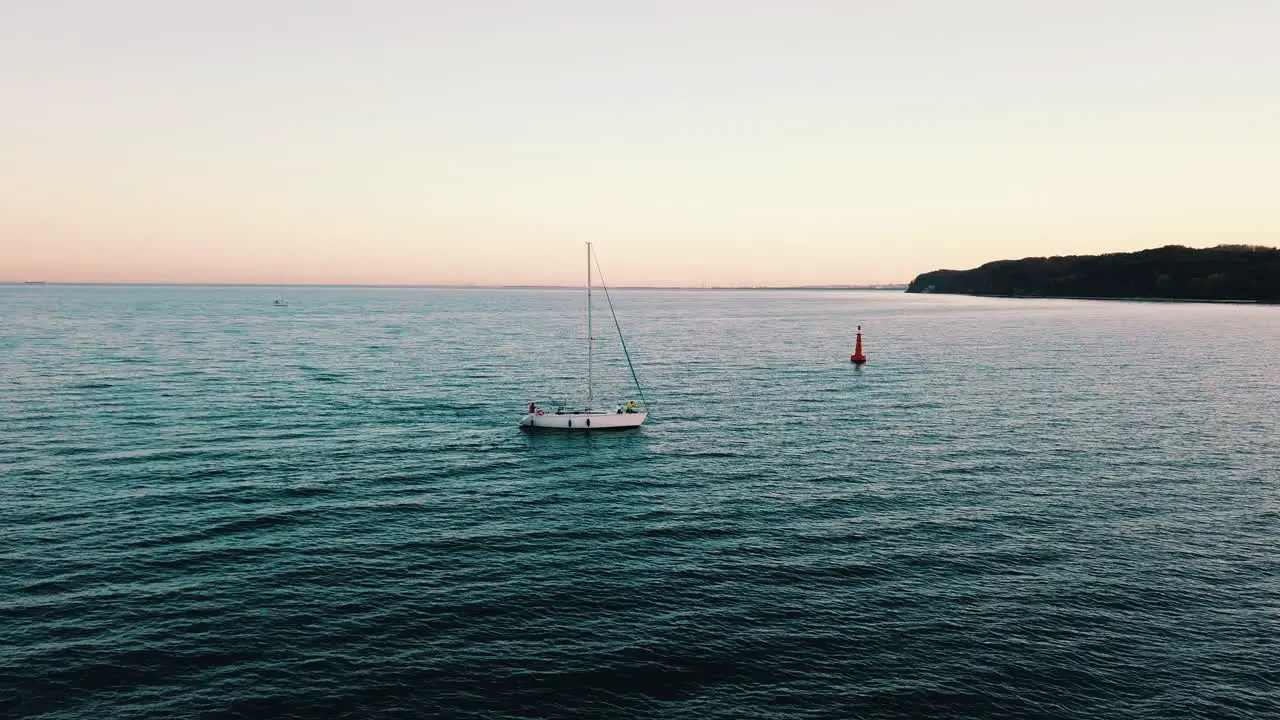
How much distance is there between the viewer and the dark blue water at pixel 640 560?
28.5m

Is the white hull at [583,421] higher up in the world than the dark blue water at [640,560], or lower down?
higher up

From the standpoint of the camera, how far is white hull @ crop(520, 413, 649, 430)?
232 feet

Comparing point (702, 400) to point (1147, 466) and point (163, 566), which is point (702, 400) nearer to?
point (1147, 466)

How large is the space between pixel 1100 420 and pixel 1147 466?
63.0 ft

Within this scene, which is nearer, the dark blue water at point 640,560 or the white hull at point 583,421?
the dark blue water at point 640,560

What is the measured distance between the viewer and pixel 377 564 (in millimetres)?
38812

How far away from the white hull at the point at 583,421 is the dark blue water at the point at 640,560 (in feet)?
4.84

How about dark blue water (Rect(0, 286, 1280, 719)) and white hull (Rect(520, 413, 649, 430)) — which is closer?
dark blue water (Rect(0, 286, 1280, 719))

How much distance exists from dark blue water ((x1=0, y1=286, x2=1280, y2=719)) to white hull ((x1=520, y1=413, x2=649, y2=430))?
147 centimetres

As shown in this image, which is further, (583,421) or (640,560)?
(583,421)

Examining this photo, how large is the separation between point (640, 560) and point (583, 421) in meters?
32.4

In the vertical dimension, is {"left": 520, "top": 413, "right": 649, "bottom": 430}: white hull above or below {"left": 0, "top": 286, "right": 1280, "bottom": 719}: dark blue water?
above

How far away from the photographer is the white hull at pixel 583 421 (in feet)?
232

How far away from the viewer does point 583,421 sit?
2815 inches
